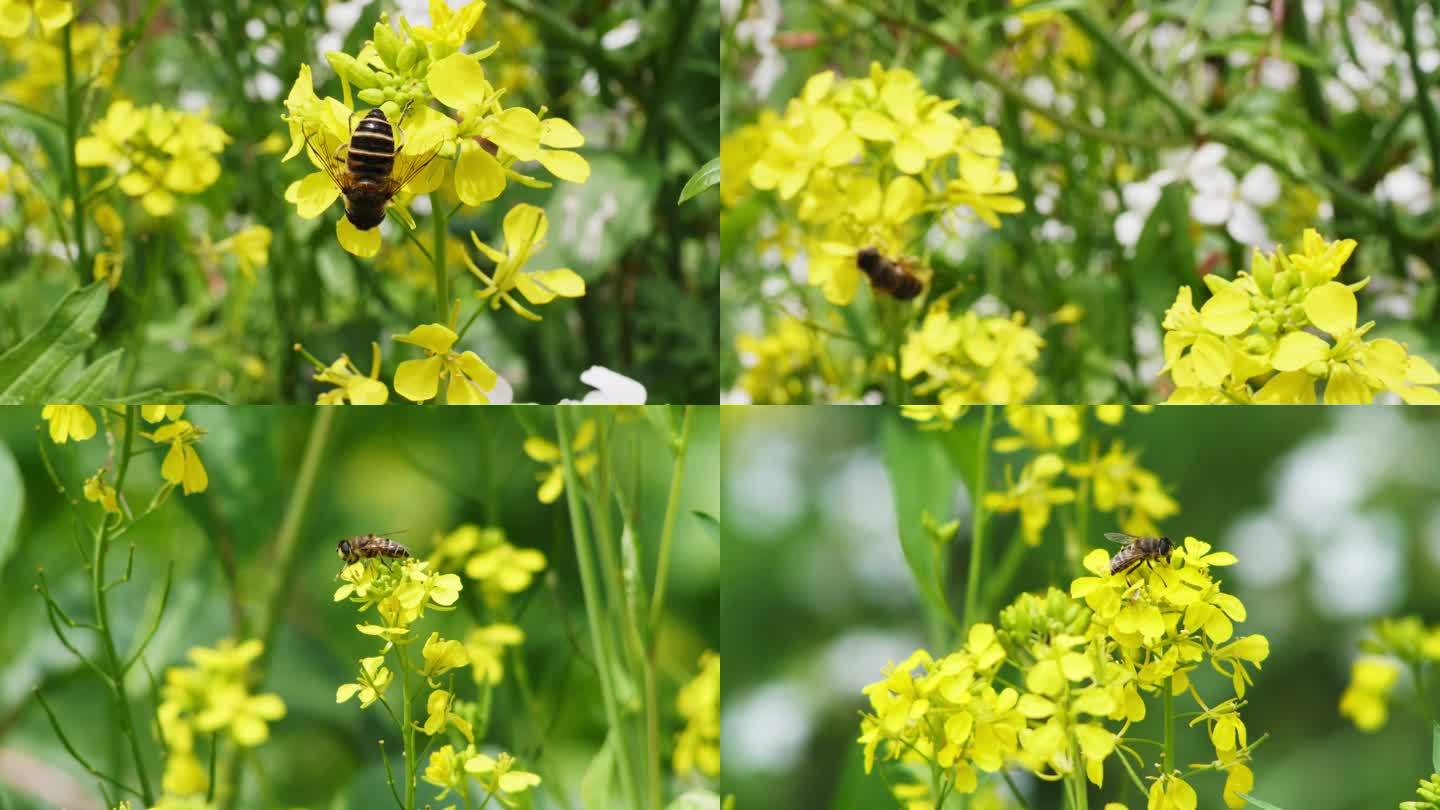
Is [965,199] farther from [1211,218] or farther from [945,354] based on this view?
[1211,218]

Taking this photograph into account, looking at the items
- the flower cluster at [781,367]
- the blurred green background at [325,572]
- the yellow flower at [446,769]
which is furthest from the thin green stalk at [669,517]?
the flower cluster at [781,367]

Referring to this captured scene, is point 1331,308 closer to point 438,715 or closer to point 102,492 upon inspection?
point 438,715

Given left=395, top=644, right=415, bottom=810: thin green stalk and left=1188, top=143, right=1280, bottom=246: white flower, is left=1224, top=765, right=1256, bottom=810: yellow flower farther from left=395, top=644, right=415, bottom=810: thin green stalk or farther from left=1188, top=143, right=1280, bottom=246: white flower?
left=1188, top=143, right=1280, bottom=246: white flower

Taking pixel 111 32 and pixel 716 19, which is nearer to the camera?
pixel 111 32

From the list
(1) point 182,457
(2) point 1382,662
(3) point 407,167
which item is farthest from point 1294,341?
(1) point 182,457

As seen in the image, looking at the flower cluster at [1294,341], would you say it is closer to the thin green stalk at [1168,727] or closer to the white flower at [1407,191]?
the thin green stalk at [1168,727]

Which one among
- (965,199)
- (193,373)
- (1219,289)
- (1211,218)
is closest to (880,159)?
(965,199)
